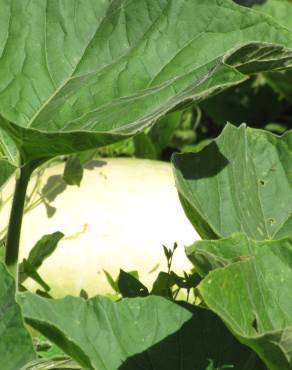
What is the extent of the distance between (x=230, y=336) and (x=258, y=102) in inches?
93.3

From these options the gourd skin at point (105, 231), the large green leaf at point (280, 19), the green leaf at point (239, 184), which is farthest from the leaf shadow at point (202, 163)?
the large green leaf at point (280, 19)

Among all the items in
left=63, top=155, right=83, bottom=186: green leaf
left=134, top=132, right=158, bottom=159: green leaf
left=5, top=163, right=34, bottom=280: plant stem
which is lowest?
left=5, top=163, right=34, bottom=280: plant stem

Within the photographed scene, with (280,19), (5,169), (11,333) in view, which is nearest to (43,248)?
(5,169)

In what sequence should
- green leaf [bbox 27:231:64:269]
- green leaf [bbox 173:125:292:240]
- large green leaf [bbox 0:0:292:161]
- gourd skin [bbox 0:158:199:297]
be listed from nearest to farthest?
green leaf [bbox 173:125:292:240], large green leaf [bbox 0:0:292:161], green leaf [bbox 27:231:64:269], gourd skin [bbox 0:158:199:297]

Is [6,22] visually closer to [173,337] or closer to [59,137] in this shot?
[59,137]

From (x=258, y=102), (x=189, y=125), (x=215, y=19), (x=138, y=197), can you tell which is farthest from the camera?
(x=258, y=102)

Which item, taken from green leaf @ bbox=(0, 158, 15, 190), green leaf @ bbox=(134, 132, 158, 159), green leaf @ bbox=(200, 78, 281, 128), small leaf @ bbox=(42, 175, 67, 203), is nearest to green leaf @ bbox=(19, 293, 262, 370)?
green leaf @ bbox=(0, 158, 15, 190)

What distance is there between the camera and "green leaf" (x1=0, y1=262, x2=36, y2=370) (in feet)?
3.94

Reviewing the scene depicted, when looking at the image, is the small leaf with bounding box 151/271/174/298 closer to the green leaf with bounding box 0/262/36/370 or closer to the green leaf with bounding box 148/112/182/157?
the green leaf with bounding box 0/262/36/370

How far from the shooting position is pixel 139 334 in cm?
131

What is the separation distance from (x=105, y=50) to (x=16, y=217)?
34 cm

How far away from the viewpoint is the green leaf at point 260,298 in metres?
1.12

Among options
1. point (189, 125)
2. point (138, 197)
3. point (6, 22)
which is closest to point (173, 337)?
point (6, 22)

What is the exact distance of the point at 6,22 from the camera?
1706mm
